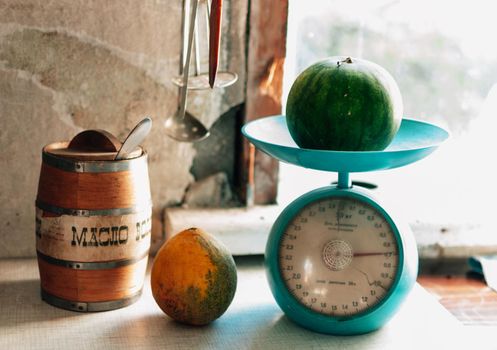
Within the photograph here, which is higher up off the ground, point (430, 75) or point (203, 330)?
point (430, 75)

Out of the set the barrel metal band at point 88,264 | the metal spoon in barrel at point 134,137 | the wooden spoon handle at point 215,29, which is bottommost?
the barrel metal band at point 88,264

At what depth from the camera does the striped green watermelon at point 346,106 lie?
3.66 feet

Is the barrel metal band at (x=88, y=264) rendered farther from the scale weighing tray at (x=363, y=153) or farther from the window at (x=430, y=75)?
the window at (x=430, y=75)

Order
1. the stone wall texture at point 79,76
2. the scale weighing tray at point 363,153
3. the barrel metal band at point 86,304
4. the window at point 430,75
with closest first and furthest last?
the scale weighing tray at point 363,153 < the barrel metal band at point 86,304 < the stone wall texture at point 79,76 < the window at point 430,75

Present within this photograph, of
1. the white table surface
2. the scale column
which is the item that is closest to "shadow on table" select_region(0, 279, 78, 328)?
the white table surface

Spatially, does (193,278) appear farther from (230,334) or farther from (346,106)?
(346,106)

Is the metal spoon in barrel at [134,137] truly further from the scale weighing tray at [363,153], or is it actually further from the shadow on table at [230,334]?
the shadow on table at [230,334]

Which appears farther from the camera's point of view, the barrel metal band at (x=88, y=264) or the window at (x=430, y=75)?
the window at (x=430, y=75)

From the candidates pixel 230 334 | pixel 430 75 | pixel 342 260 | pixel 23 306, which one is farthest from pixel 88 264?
pixel 430 75

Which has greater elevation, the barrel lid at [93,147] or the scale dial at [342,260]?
the barrel lid at [93,147]

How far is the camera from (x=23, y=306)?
4.36 feet

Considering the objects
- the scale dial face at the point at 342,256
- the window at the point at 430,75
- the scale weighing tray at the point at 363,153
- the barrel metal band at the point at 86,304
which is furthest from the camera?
the window at the point at 430,75

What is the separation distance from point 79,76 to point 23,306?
46 centimetres

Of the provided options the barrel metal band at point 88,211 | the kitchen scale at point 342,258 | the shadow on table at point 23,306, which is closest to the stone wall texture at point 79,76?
the shadow on table at point 23,306
